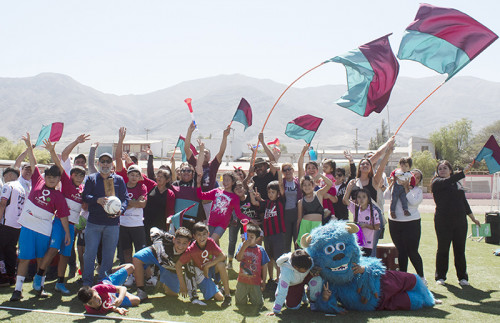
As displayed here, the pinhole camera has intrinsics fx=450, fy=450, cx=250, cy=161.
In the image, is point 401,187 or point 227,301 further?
point 401,187

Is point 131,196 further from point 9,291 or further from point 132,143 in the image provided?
point 132,143

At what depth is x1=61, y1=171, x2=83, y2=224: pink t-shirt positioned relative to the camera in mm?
6750

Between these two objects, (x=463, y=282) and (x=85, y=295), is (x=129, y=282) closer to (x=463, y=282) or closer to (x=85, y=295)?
(x=85, y=295)

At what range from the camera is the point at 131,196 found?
280 inches

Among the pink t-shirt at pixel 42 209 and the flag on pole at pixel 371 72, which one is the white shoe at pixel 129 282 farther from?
the flag on pole at pixel 371 72

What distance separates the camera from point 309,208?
22.7 feet

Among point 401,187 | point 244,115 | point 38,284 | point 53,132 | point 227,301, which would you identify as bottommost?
point 227,301

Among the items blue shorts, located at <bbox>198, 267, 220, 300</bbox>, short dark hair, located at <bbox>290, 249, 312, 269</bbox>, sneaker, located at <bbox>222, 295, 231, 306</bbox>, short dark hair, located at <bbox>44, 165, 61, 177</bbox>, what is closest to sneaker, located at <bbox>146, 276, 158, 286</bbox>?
blue shorts, located at <bbox>198, 267, 220, 300</bbox>

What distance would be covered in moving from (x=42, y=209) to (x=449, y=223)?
20.6 feet

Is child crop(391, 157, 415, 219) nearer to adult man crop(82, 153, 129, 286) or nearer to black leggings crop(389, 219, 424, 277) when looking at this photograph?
black leggings crop(389, 219, 424, 277)

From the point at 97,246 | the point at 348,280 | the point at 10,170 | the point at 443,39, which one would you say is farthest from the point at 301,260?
the point at 10,170

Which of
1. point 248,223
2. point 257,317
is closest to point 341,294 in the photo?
point 257,317

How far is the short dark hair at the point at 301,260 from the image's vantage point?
5.59 m

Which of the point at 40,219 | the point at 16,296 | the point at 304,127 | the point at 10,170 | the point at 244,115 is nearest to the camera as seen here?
the point at 16,296
